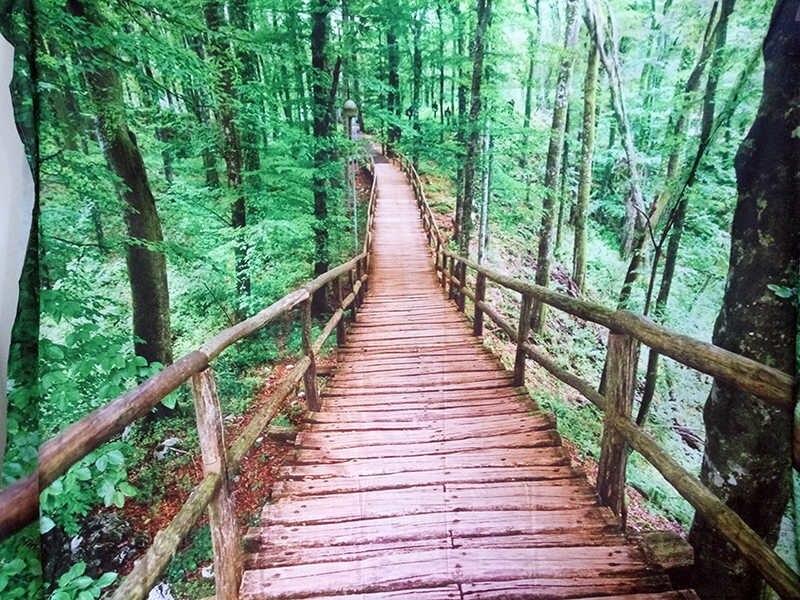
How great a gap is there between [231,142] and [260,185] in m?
0.72

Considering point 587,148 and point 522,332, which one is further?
point 587,148

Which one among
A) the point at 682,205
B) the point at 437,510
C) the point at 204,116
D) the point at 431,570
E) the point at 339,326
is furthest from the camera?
the point at 204,116

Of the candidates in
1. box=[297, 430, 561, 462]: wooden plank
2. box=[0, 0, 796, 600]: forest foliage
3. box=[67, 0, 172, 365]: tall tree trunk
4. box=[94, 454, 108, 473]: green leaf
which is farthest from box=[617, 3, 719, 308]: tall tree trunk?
box=[67, 0, 172, 365]: tall tree trunk

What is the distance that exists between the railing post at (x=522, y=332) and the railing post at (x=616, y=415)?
107cm

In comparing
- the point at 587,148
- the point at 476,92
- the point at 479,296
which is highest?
the point at 476,92

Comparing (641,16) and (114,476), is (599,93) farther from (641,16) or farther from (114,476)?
(114,476)

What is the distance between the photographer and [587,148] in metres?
5.56

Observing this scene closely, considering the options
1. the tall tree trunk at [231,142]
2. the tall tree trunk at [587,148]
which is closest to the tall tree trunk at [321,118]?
the tall tree trunk at [231,142]

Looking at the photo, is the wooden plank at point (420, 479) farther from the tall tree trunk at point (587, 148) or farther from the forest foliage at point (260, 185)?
the tall tree trunk at point (587, 148)

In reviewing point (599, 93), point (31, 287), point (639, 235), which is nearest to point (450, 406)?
point (31, 287)

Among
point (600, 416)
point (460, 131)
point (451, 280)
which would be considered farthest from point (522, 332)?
point (460, 131)

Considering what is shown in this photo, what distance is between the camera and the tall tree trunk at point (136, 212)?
2.53 m

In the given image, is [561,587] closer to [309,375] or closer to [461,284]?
[309,375]

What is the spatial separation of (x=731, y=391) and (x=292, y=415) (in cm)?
326
